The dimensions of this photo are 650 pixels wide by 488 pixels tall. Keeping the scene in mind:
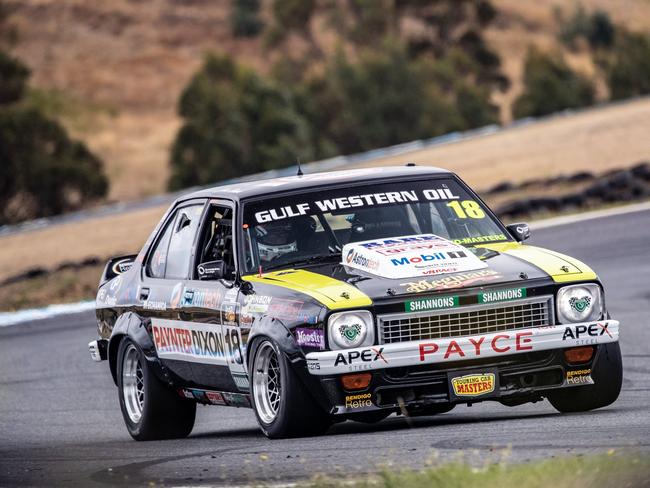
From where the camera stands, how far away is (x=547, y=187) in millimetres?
25375

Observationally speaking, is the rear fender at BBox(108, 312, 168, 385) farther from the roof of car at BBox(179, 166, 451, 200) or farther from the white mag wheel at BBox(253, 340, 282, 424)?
the white mag wheel at BBox(253, 340, 282, 424)

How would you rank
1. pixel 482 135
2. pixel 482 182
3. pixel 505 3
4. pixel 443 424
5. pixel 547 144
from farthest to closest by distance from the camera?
1. pixel 505 3
2. pixel 482 135
3. pixel 547 144
4. pixel 482 182
5. pixel 443 424

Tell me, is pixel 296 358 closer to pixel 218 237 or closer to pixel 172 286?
pixel 218 237

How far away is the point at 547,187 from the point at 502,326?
1812cm

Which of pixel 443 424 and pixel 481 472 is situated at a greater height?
pixel 481 472

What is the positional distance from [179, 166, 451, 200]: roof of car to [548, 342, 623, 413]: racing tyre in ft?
5.14

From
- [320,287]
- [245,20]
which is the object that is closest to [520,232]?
[320,287]

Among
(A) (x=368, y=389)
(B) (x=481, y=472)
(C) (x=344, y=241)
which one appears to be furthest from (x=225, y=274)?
(B) (x=481, y=472)

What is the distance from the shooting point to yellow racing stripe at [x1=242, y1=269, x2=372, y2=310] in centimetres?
733

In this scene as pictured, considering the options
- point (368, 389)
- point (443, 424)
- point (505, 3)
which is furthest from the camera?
point (505, 3)

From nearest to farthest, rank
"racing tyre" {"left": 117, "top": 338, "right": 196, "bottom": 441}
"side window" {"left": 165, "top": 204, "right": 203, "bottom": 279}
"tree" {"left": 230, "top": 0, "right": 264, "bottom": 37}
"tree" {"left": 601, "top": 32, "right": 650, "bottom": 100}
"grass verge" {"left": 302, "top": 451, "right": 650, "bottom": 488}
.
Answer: "grass verge" {"left": 302, "top": 451, "right": 650, "bottom": 488} → "side window" {"left": 165, "top": 204, "right": 203, "bottom": 279} → "racing tyre" {"left": 117, "top": 338, "right": 196, "bottom": 441} → "tree" {"left": 601, "top": 32, "right": 650, "bottom": 100} → "tree" {"left": 230, "top": 0, "right": 264, "bottom": 37}

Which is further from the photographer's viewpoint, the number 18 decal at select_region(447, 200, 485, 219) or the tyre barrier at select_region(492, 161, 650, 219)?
the tyre barrier at select_region(492, 161, 650, 219)

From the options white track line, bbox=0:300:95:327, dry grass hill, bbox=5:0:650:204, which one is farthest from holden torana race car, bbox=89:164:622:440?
dry grass hill, bbox=5:0:650:204

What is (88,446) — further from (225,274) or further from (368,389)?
(368,389)
